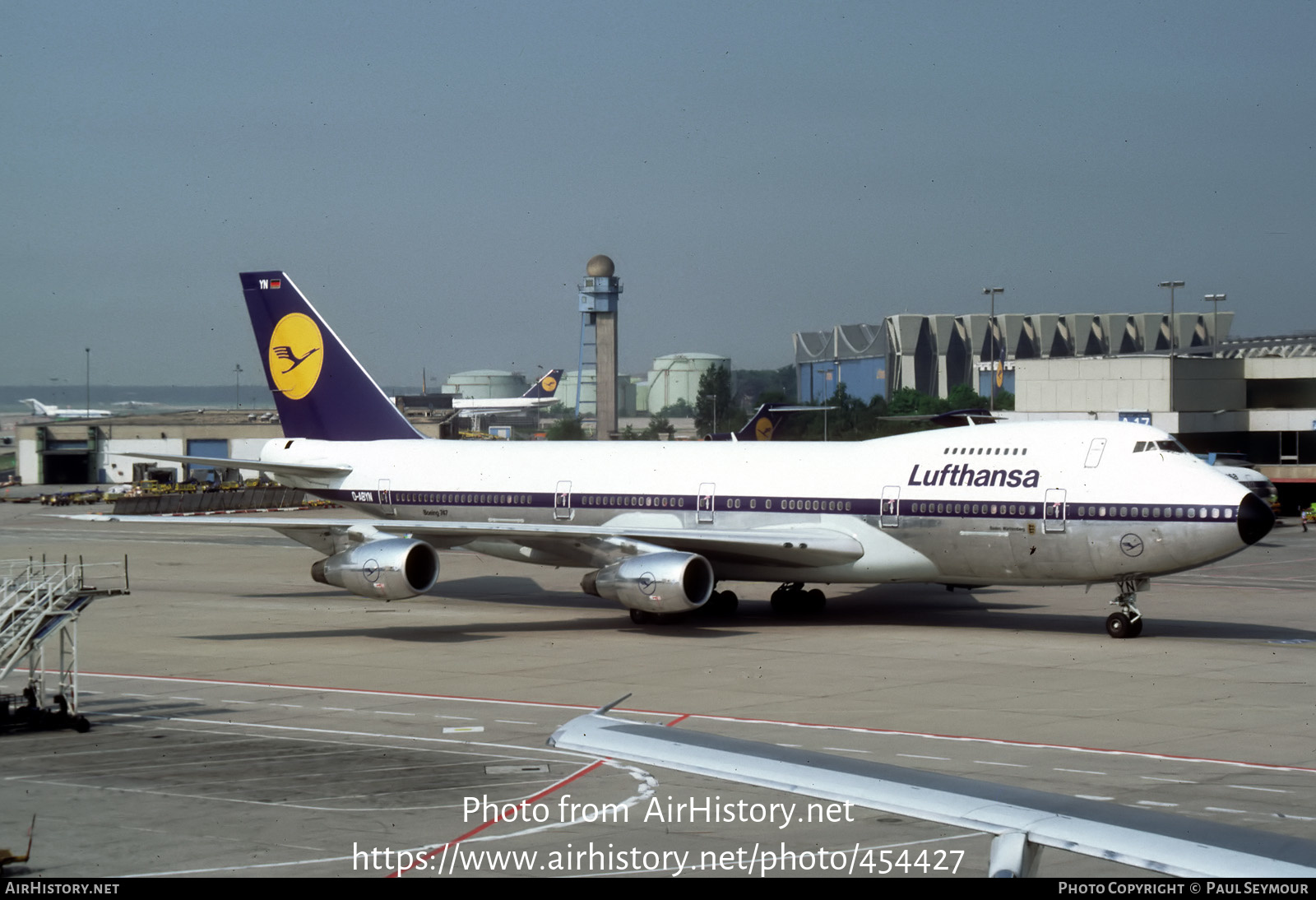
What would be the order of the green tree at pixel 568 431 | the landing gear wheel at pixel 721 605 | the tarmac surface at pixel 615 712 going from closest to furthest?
1. the tarmac surface at pixel 615 712
2. the landing gear wheel at pixel 721 605
3. the green tree at pixel 568 431

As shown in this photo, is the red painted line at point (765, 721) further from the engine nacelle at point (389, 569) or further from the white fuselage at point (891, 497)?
the white fuselage at point (891, 497)

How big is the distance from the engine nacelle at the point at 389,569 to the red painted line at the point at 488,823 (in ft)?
43.1

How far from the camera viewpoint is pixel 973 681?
24344 millimetres

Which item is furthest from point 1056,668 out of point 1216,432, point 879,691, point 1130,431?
point 1216,432

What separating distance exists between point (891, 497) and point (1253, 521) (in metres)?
7.60

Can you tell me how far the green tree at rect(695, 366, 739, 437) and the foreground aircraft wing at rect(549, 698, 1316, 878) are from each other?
376 feet

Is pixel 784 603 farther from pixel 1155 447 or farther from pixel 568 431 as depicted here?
pixel 568 431

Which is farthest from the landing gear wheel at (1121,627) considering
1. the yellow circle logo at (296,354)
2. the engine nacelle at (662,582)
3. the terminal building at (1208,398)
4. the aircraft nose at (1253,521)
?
the terminal building at (1208,398)

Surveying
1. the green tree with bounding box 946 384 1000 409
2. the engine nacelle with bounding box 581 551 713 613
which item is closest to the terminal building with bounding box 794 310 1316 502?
the green tree with bounding box 946 384 1000 409

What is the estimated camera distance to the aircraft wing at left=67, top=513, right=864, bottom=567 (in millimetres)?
30891

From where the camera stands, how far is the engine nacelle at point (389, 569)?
3019 centimetres

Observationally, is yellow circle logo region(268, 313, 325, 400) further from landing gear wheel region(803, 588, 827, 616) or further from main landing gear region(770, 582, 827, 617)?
landing gear wheel region(803, 588, 827, 616)

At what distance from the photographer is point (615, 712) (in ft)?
72.5
